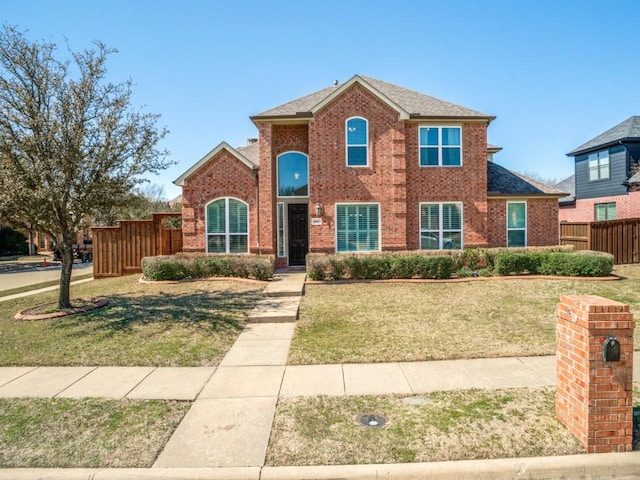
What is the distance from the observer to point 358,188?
15328mm

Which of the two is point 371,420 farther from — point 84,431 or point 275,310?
point 275,310

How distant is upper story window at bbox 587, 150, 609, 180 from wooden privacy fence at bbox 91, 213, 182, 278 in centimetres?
2533

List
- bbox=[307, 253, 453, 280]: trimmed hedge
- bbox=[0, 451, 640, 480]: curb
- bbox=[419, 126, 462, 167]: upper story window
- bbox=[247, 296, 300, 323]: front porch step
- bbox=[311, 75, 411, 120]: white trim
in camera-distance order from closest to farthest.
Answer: bbox=[0, 451, 640, 480]: curb → bbox=[247, 296, 300, 323]: front porch step → bbox=[307, 253, 453, 280]: trimmed hedge → bbox=[311, 75, 411, 120]: white trim → bbox=[419, 126, 462, 167]: upper story window

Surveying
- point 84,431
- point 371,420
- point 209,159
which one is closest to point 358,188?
point 209,159

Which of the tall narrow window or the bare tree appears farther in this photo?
the tall narrow window

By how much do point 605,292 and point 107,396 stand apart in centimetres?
1212

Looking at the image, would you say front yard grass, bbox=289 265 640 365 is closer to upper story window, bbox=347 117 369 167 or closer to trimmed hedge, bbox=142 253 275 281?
trimmed hedge, bbox=142 253 275 281

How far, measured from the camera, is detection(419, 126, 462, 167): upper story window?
15.8 meters

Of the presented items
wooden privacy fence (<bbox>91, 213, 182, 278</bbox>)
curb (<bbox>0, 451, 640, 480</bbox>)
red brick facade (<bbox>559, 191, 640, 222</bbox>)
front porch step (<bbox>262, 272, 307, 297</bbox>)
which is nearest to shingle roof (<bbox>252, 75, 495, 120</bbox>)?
front porch step (<bbox>262, 272, 307, 297</bbox>)

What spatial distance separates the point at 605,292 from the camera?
1084cm

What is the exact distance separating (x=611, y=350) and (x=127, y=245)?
16.8 meters

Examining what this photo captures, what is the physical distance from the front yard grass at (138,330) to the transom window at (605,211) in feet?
73.8

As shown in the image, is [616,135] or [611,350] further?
[616,135]

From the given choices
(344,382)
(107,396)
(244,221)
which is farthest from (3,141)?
(344,382)
